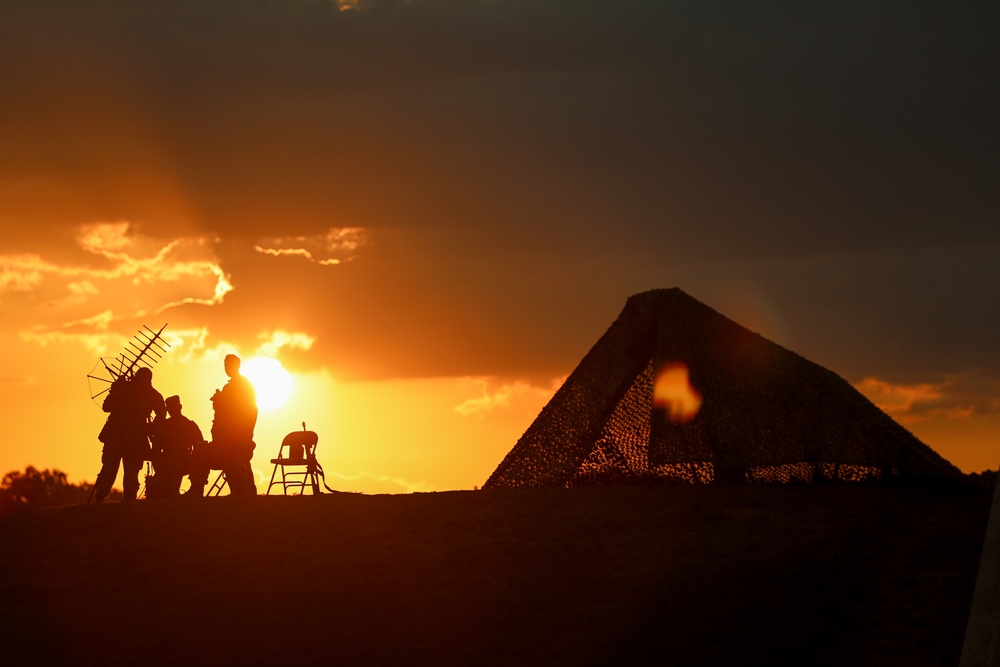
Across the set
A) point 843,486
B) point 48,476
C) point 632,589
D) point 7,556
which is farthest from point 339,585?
point 48,476

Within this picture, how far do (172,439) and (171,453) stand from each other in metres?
0.22

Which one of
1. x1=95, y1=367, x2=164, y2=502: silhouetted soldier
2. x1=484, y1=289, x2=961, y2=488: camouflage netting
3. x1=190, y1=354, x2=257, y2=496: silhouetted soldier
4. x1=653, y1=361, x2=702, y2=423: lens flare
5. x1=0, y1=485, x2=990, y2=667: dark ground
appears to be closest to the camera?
x1=0, y1=485, x2=990, y2=667: dark ground

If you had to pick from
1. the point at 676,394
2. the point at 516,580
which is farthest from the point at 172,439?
the point at 516,580

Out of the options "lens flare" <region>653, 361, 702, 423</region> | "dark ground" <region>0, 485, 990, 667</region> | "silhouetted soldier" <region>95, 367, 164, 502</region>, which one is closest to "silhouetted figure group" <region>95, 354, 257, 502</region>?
"silhouetted soldier" <region>95, 367, 164, 502</region>

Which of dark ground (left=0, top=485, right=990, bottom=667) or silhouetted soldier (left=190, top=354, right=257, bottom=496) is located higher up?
silhouetted soldier (left=190, top=354, right=257, bottom=496)

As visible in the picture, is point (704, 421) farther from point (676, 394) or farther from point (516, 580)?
point (516, 580)

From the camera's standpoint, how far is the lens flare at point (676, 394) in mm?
16406

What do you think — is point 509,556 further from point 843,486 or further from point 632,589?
point 843,486

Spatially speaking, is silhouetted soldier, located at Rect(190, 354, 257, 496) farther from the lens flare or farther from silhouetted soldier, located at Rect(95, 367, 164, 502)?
the lens flare

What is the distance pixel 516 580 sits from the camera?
Result: 12.9m

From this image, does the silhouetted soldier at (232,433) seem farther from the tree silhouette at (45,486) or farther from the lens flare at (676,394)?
the tree silhouette at (45,486)

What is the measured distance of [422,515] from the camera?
1545 centimetres

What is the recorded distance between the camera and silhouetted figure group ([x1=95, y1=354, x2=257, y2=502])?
2005 cm

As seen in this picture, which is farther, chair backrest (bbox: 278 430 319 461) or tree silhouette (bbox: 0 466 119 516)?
tree silhouette (bbox: 0 466 119 516)
